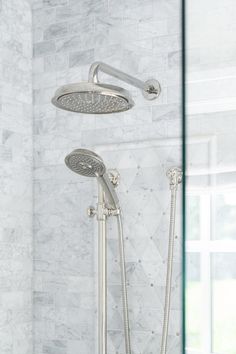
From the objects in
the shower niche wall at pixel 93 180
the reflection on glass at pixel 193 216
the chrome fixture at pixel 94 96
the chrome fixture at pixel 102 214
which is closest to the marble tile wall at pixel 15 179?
the shower niche wall at pixel 93 180

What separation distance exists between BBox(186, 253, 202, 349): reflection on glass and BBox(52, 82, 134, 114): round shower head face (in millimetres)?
604

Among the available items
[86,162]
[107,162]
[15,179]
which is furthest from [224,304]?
[15,179]

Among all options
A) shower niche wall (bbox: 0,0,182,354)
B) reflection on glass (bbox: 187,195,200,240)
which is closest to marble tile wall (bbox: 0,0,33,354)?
shower niche wall (bbox: 0,0,182,354)

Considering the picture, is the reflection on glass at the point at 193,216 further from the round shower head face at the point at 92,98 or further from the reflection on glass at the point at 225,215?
the round shower head face at the point at 92,98

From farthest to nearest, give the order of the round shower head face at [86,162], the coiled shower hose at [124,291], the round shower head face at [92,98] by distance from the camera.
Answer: the coiled shower hose at [124,291]
the round shower head face at [86,162]
the round shower head face at [92,98]

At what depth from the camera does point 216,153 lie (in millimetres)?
654

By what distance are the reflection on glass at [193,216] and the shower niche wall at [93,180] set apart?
944 millimetres

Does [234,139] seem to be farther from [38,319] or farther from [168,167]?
[38,319]

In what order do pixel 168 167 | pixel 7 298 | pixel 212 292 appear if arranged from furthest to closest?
pixel 7 298 < pixel 168 167 < pixel 212 292

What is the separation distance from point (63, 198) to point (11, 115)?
1.15 feet

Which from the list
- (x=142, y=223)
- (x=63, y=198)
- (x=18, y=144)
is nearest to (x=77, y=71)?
(x=18, y=144)

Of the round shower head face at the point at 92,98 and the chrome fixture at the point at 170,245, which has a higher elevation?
the round shower head face at the point at 92,98

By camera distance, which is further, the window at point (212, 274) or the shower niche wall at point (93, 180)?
the shower niche wall at point (93, 180)

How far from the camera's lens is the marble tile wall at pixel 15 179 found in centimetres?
180
